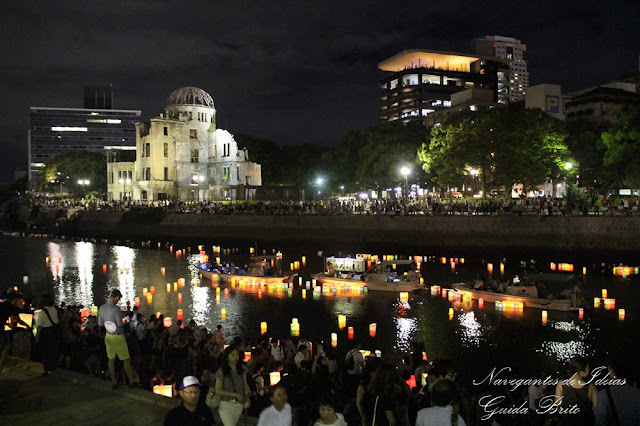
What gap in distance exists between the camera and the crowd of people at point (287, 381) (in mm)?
6793

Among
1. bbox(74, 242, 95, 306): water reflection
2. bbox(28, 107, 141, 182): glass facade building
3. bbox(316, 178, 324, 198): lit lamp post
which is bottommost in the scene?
bbox(74, 242, 95, 306): water reflection

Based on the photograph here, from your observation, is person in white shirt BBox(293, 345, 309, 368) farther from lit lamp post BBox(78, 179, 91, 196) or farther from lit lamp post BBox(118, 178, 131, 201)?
lit lamp post BBox(78, 179, 91, 196)

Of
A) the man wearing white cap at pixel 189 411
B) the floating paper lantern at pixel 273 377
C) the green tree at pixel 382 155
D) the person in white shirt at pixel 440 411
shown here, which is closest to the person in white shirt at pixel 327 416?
the person in white shirt at pixel 440 411

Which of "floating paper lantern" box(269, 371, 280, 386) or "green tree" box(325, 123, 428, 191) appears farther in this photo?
"green tree" box(325, 123, 428, 191)

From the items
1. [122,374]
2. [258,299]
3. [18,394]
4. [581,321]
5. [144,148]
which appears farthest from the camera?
[144,148]

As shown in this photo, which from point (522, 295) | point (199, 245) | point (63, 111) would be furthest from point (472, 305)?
point (63, 111)

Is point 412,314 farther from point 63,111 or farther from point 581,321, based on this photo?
point 63,111

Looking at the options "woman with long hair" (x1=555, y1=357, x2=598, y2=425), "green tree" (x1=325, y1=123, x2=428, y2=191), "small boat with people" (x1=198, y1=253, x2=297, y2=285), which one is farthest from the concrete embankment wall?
"woman with long hair" (x1=555, y1=357, x2=598, y2=425)

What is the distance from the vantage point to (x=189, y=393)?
247 inches

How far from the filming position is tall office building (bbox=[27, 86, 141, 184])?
183500 millimetres

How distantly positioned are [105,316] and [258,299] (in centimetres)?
2070

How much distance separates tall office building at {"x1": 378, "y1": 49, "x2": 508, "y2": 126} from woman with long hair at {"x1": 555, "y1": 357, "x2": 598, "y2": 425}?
9872 cm

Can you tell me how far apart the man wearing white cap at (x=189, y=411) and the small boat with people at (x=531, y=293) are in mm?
23600

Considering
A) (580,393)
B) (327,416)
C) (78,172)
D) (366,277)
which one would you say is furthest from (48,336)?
(78,172)
